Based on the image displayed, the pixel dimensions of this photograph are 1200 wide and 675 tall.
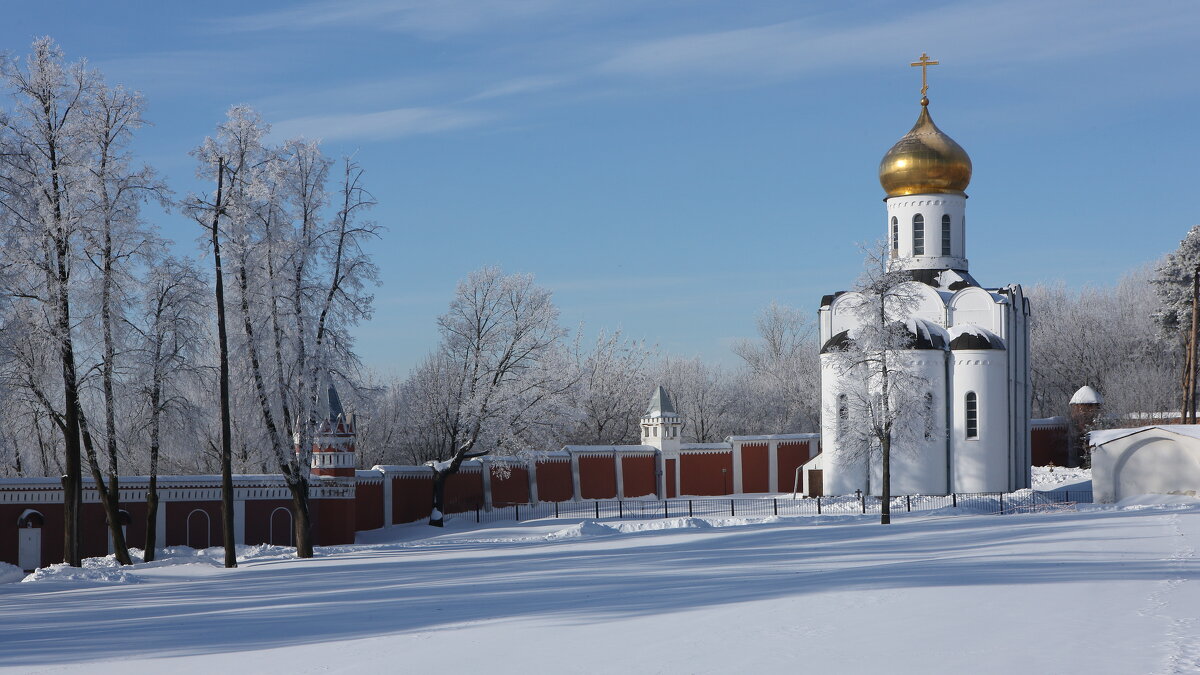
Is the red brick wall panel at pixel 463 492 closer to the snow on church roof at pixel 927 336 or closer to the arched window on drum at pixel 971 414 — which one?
the snow on church roof at pixel 927 336

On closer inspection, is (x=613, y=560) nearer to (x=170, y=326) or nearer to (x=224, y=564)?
(x=224, y=564)

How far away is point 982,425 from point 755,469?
A: 12021 millimetres

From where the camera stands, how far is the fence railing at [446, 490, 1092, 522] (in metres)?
34.5

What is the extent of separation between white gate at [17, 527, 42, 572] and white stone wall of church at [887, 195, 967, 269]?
93.2 feet

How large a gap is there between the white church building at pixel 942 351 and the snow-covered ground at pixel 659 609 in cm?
1157

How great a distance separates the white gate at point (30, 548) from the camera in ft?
87.6

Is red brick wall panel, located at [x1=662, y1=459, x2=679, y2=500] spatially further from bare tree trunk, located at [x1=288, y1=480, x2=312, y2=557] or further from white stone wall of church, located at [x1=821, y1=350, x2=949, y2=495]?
bare tree trunk, located at [x1=288, y1=480, x2=312, y2=557]

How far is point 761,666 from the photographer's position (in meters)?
10.7

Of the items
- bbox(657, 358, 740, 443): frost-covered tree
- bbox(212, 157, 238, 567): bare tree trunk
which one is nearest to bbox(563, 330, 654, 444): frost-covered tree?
bbox(657, 358, 740, 443): frost-covered tree

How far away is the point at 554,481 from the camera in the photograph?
43.4 meters

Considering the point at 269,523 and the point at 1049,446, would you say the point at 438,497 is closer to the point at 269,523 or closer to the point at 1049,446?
the point at 269,523

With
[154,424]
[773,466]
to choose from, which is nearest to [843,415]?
[773,466]

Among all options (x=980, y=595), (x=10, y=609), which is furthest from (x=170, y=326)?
(x=980, y=595)

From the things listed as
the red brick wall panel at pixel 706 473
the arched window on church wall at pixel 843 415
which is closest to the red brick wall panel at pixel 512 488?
the red brick wall panel at pixel 706 473
